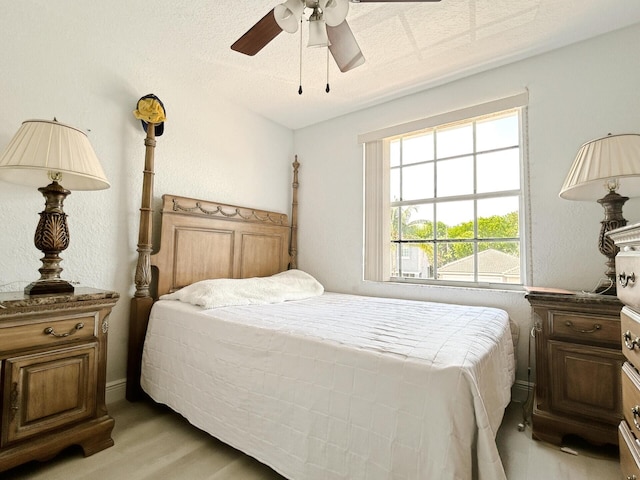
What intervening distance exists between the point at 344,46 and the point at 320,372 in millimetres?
1697

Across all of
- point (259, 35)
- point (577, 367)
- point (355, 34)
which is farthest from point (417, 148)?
point (577, 367)

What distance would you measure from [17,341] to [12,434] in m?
0.40

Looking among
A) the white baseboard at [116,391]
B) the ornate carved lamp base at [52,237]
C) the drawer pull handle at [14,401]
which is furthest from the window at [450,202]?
the drawer pull handle at [14,401]

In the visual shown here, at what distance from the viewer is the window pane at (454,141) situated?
8.82ft

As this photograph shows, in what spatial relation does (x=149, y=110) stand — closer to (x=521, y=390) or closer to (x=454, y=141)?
(x=454, y=141)

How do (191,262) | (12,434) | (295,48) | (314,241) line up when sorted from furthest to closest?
(314,241) < (191,262) < (295,48) < (12,434)

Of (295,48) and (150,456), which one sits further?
(295,48)

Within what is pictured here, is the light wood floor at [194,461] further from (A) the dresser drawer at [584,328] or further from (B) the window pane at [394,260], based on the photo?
(B) the window pane at [394,260]

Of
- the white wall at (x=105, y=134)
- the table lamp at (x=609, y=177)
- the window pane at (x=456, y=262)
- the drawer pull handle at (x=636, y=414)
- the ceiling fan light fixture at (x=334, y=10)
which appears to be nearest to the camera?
the drawer pull handle at (x=636, y=414)

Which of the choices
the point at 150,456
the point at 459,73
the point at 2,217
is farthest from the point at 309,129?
the point at 150,456

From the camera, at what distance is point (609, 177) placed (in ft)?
5.04

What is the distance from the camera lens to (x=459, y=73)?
8.32 feet

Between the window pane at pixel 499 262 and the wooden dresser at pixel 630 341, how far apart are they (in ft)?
4.78

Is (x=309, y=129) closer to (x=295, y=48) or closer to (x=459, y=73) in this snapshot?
(x=295, y=48)
